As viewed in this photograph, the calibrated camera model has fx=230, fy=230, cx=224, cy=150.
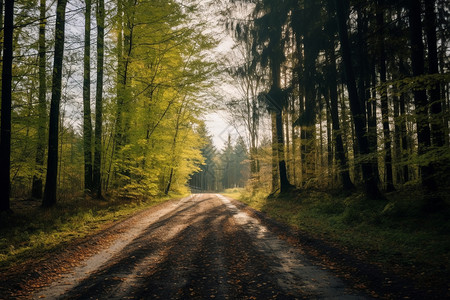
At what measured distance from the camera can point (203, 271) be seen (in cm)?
445

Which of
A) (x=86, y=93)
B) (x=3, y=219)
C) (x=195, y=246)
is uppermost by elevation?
(x=86, y=93)

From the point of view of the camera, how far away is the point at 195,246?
6.10 m

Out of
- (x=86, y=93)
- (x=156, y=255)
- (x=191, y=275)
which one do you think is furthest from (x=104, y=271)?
(x=86, y=93)

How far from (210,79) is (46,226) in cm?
992

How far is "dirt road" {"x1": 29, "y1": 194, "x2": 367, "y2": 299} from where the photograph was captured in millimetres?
3543

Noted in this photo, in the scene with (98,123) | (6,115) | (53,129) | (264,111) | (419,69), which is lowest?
(53,129)

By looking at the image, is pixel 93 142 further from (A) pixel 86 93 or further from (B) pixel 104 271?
(B) pixel 104 271

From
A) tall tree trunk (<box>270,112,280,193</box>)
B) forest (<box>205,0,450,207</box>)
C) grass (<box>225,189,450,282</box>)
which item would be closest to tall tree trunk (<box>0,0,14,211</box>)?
grass (<box>225,189,450,282</box>)

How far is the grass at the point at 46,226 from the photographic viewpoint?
18.3 ft

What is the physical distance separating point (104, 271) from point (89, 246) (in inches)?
77.7

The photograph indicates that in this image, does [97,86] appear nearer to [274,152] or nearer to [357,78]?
[274,152]

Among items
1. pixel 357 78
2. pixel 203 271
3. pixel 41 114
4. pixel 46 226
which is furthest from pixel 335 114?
pixel 41 114

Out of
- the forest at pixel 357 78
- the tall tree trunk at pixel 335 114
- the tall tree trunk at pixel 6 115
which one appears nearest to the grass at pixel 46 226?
the tall tree trunk at pixel 6 115

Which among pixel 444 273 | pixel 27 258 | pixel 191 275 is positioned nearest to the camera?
pixel 444 273
